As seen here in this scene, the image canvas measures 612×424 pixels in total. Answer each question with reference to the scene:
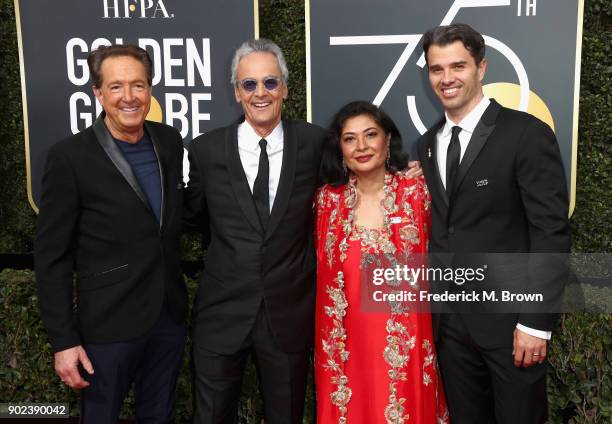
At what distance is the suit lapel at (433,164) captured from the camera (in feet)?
7.79

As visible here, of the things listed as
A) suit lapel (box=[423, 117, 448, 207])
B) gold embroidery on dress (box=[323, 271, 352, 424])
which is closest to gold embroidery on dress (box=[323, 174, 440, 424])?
gold embroidery on dress (box=[323, 271, 352, 424])

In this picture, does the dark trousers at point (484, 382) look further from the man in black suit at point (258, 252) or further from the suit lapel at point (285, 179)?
the suit lapel at point (285, 179)

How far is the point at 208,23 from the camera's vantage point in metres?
3.87

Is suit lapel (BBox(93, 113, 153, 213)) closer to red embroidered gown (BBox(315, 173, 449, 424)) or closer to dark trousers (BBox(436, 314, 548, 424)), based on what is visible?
red embroidered gown (BBox(315, 173, 449, 424))

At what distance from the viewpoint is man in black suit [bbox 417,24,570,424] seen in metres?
2.19

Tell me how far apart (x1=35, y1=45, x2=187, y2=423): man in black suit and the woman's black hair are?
2.38ft

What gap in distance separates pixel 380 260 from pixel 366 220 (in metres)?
0.20

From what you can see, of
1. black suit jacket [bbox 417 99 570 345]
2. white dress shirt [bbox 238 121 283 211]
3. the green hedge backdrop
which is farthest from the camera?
the green hedge backdrop

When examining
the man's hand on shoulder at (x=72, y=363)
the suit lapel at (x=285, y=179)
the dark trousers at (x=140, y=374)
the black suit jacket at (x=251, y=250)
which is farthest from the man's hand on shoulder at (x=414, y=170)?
the man's hand on shoulder at (x=72, y=363)

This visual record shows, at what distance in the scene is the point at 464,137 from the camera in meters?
2.37

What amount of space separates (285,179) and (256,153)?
7.5 inches

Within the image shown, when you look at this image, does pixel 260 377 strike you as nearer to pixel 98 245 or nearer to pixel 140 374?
pixel 140 374

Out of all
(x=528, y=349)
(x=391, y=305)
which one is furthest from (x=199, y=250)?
(x=528, y=349)

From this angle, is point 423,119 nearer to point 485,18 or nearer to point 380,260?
point 485,18
